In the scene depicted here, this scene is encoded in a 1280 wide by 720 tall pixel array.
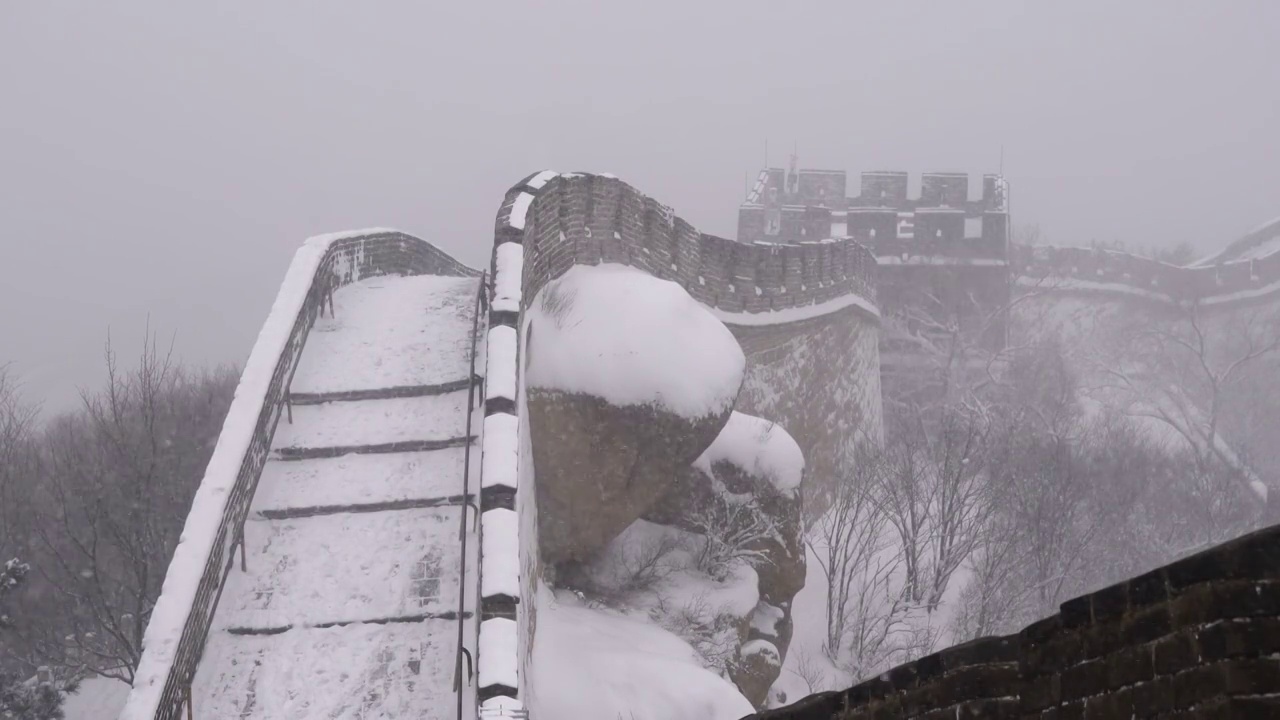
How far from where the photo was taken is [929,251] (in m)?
28.8

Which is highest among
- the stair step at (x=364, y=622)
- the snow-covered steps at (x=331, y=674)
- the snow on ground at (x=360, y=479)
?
the snow on ground at (x=360, y=479)

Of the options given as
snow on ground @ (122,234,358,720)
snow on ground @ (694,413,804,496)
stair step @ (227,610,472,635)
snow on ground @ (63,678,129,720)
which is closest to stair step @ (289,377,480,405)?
snow on ground @ (122,234,358,720)

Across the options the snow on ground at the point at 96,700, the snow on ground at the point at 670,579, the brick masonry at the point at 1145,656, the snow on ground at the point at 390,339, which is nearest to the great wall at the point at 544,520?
the brick masonry at the point at 1145,656

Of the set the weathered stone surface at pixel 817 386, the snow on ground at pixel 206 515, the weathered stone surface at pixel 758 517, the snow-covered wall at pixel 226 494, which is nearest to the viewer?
the snow on ground at pixel 206 515

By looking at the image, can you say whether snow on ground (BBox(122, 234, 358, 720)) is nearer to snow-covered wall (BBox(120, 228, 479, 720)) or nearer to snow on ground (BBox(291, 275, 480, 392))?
snow-covered wall (BBox(120, 228, 479, 720))

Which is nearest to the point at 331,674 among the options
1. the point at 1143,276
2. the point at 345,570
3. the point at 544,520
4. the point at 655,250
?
the point at 345,570

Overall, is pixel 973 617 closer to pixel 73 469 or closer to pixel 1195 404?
pixel 73 469

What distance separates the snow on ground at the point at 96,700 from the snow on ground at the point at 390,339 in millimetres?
6379

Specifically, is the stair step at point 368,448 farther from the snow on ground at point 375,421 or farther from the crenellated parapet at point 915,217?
the crenellated parapet at point 915,217

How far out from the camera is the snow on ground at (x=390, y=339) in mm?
9359

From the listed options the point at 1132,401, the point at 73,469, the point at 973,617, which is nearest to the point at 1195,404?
the point at 1132,401

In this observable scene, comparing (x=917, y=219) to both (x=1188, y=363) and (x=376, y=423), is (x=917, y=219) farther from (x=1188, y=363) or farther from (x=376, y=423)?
(x=376, y=423)

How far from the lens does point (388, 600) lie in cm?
721

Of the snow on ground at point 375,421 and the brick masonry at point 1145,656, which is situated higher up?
the snow on ground at point 375,421
